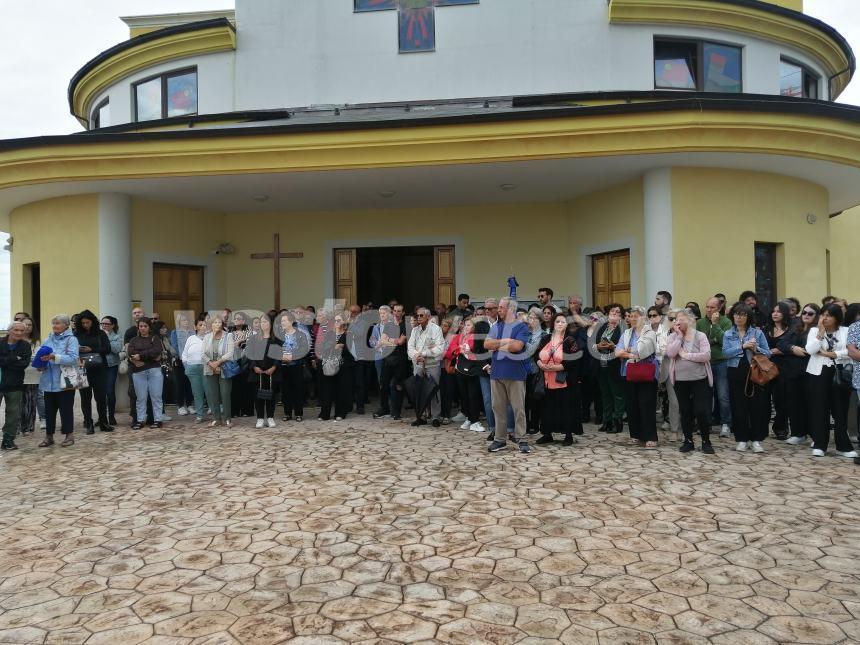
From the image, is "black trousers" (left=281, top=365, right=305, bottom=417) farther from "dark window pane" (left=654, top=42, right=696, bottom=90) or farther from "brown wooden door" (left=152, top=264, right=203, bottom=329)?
"dark window pane" (left=654, top=42, right=696, bottom=90)

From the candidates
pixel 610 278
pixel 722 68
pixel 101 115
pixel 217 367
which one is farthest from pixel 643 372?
pixel 101 115

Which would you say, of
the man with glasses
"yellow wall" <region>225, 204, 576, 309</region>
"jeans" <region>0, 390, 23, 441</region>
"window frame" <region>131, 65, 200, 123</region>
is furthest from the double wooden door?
the man with glasses

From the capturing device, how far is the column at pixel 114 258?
1105 centimetres

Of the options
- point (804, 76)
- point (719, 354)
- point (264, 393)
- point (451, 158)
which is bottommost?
point (264, 393)

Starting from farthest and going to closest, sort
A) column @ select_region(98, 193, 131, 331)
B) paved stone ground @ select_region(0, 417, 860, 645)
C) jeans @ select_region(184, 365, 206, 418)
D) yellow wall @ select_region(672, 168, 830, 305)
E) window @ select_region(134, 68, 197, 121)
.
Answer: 1. window @ select_region(134, 68, 197, 121)
2. column @ select_region(98, 193, 131, 331)
3. yellow wall @ select_region(672, 168, 830, 305)
4. jeans @ select_region(184, 365, 206, 418)
5. paved stone ground @ select_region(0, 417, 860, 645)

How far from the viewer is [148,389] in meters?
9.38

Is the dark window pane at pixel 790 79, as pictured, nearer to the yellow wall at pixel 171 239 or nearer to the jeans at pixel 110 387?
the yellow wall at pixel 171 239

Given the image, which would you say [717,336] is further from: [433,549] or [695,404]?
[433,549]

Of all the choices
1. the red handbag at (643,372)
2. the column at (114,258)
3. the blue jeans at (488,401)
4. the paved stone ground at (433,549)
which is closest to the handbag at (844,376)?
the paved stone ground at (433,549)

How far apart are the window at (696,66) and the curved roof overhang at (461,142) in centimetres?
423

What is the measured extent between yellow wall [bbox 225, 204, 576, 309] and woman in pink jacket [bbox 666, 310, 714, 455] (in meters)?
5.70

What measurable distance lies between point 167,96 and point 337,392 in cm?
1001

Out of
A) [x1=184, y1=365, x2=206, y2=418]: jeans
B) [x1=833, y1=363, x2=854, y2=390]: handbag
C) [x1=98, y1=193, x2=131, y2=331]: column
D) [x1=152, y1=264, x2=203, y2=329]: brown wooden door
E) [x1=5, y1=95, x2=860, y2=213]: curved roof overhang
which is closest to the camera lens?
[x1=833, y1=363, x2=854, y2=390]: handbag

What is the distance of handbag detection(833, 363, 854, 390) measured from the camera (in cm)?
671
